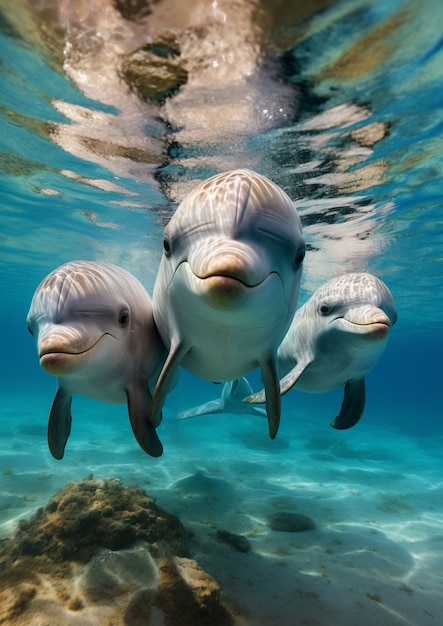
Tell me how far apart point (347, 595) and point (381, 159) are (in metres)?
8.89

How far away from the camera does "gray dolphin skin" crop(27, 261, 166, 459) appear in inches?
109

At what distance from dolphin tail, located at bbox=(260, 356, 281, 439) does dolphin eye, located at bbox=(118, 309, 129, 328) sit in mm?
1299

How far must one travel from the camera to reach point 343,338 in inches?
189

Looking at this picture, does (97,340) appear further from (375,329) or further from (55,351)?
Result: (375,329)

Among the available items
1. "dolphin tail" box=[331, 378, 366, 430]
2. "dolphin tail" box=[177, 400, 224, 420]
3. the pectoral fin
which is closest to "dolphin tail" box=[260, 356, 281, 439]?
the pectoral fin

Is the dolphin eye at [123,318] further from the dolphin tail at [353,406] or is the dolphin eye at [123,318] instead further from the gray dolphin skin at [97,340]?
the dolphin tail at [353,406]

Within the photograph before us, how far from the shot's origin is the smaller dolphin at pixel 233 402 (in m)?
10.5

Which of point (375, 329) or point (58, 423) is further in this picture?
point (58, 423)

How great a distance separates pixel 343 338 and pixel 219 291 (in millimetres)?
3206

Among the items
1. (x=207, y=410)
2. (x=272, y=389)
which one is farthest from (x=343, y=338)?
(x=207, y=410)

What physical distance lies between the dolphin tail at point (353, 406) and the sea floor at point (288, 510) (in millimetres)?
1948

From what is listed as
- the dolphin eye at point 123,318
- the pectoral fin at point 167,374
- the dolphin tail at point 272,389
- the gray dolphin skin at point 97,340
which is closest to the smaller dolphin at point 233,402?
the gray dolphin skin at point 97,340

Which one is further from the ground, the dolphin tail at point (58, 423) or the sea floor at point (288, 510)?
Answer: the dolphin tail at point (58, 423)

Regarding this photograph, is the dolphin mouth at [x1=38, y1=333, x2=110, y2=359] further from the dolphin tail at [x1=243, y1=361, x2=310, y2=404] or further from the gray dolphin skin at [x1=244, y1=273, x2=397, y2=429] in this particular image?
the gray dolphin skin at [x1=244, y1=273, x2=397, y2=429]
